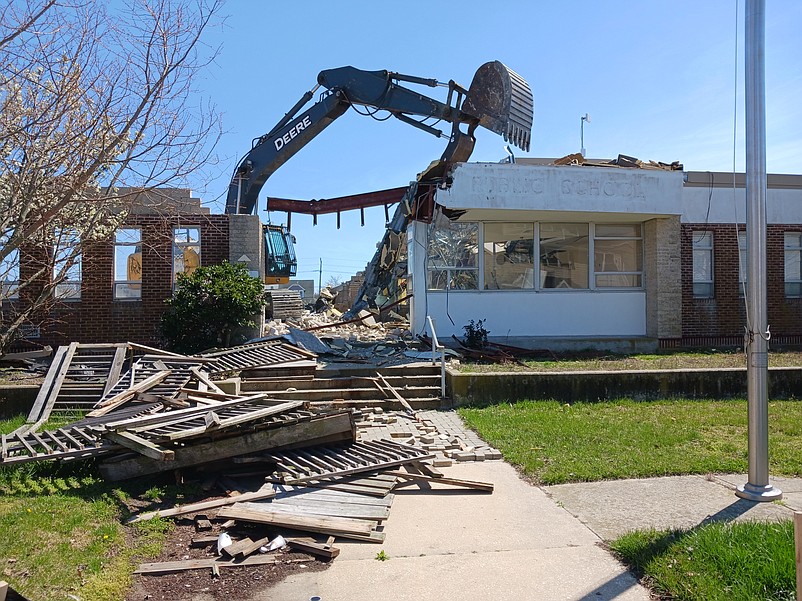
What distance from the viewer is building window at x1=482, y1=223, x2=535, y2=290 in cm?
1608

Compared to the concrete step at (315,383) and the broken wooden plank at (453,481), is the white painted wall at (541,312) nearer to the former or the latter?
the concrete step at (315,383)

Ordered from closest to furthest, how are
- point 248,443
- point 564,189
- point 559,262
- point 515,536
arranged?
point 515,536, point 248,443, point 564,189, point 559,262

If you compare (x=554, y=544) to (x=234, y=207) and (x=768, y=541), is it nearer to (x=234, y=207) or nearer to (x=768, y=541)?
(x=768, y=541)

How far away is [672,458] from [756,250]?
261cm

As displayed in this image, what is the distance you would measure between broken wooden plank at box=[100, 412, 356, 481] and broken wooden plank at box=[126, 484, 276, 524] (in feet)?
1.96

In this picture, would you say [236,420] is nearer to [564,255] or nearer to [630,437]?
[630,437]

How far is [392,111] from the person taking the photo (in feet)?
50.5

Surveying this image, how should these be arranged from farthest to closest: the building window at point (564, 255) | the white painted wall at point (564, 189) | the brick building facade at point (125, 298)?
the building window at point (564, 255) → the white painted wall at point (564, 189) → the brick building facade at point (125, 298)

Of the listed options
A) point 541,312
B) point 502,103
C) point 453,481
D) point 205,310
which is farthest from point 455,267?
point 453,481

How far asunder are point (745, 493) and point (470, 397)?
17.4 feet

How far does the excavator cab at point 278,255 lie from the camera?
21156 mm

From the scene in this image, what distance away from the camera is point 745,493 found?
581 cm

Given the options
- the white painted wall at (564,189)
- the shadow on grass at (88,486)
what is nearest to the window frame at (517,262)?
the white painted wall at (564,189)

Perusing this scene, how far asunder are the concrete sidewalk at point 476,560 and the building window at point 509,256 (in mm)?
10314
